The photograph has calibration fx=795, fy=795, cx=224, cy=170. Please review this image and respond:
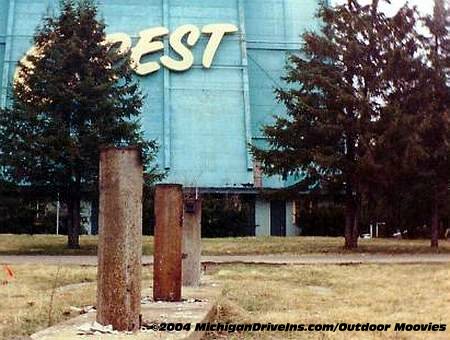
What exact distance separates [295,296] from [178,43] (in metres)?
34.6

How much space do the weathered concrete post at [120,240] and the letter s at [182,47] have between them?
3783cm

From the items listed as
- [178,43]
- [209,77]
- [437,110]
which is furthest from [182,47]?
[437,110]

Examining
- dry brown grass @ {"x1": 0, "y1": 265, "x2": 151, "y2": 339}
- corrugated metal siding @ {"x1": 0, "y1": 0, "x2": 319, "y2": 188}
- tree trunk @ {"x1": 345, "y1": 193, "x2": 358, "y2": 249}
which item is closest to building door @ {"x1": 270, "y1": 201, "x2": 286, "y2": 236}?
corrugated metal siding @ {"x1": 0, "y1": 0, "x2": 319, "y2": 188}

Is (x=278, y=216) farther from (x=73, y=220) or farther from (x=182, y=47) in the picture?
(x=73, y=220)

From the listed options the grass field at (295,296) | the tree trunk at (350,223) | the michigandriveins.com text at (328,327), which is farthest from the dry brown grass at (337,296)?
the tree trunk at (350,223)

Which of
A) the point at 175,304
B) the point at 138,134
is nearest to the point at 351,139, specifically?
the point at 138,134

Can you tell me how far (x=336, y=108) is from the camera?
24266 mm

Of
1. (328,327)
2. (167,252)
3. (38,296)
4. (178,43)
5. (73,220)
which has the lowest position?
(328,327)

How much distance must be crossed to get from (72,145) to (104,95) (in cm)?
200

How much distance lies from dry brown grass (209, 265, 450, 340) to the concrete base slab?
0.29 metres

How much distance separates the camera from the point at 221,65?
44.0 metres

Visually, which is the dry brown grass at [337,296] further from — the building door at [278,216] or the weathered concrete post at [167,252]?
the building door at [278,216]

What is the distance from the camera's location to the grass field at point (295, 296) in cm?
798

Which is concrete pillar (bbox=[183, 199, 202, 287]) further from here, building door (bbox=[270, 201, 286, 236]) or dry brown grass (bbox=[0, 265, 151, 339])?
building door (bbox=[270, 201, 286, 236])
